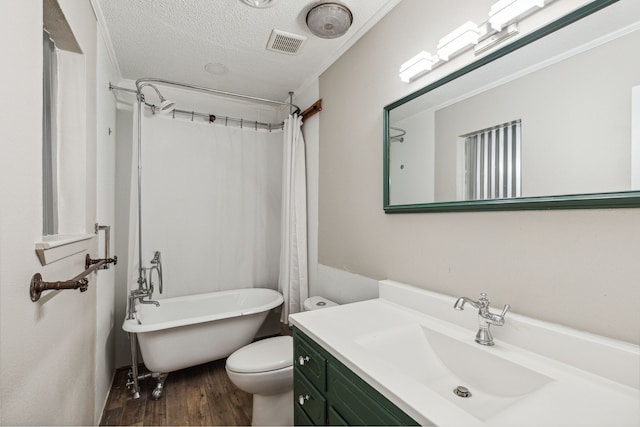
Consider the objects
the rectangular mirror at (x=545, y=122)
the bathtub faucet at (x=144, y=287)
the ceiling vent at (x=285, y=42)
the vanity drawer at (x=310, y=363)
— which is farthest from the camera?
the bathtub faucet at (x=144, y=287)

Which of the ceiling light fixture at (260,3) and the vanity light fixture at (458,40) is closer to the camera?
the vanity light fixture at (458,40)

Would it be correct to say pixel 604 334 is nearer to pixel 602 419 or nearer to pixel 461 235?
pixel 602 419

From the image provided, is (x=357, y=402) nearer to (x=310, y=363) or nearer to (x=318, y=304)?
(x=310, y=363)

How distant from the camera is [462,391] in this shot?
0.97 m

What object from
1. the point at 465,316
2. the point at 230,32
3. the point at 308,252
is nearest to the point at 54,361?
the point at 465,316

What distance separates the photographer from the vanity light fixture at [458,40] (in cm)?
116

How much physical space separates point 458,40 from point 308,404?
1553 mm

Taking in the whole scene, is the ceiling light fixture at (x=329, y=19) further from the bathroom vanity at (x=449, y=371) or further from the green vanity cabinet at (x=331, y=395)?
the green vanity cabinet at (x=331, y=395)

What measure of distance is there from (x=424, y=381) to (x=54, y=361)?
4.15ft

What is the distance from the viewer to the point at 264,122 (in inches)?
124

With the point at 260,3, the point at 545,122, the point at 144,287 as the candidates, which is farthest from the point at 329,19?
the point at 144,287

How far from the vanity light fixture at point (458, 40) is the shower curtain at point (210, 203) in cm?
206

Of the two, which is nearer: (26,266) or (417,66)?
(26,266)

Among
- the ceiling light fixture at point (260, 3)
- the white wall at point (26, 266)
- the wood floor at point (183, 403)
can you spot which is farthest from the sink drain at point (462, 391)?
the ceiling light fixture at point (260, 3)
